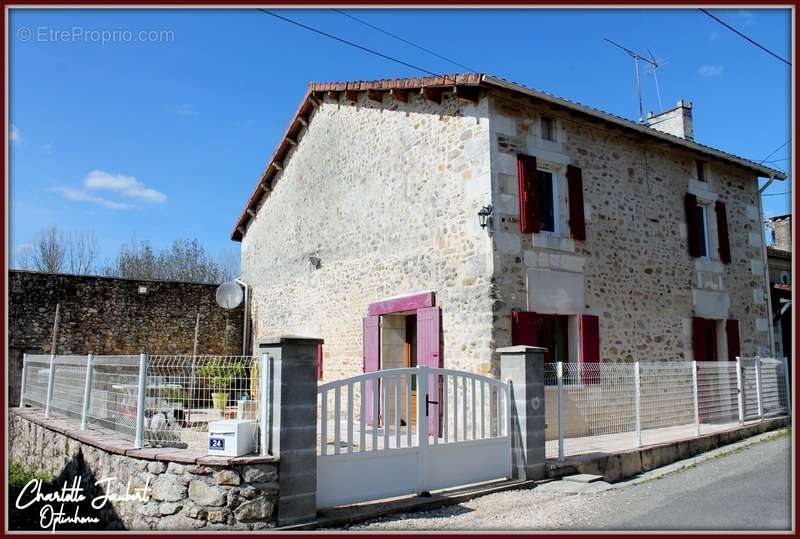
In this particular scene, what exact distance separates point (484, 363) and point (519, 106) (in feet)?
12.9

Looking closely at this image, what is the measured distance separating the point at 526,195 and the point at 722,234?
576cm

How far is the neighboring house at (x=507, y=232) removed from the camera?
893 centimetres

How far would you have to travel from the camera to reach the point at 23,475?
28.6ft

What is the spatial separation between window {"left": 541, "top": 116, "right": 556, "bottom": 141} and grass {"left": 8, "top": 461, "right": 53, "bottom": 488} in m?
8.55

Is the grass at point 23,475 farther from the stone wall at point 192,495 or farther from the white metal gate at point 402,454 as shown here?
the white metal gate at point 402,454

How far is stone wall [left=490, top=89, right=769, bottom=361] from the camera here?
896cm

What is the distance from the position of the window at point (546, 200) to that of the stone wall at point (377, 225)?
133 centimetres

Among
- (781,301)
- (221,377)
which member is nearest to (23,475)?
→ (221,377)

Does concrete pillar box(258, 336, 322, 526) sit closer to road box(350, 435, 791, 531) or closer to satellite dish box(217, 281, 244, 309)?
road box(350, 435, 791, 531)

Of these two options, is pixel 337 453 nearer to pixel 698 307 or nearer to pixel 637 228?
pixel 637 228

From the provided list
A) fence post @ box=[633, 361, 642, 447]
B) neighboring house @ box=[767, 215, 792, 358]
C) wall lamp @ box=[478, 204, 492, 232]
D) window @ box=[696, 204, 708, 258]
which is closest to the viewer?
fence post @ box=[633, 361, 642, 447]

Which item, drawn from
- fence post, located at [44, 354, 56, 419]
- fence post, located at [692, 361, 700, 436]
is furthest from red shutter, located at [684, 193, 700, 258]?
fence post, located at [44, 354, 56, 419]

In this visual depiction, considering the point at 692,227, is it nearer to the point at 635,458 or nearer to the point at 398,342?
the point at 635,458

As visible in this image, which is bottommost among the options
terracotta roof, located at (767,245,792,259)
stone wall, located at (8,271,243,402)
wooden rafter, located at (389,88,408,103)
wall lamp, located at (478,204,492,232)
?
stone wall, located at (8,271,243,402)
